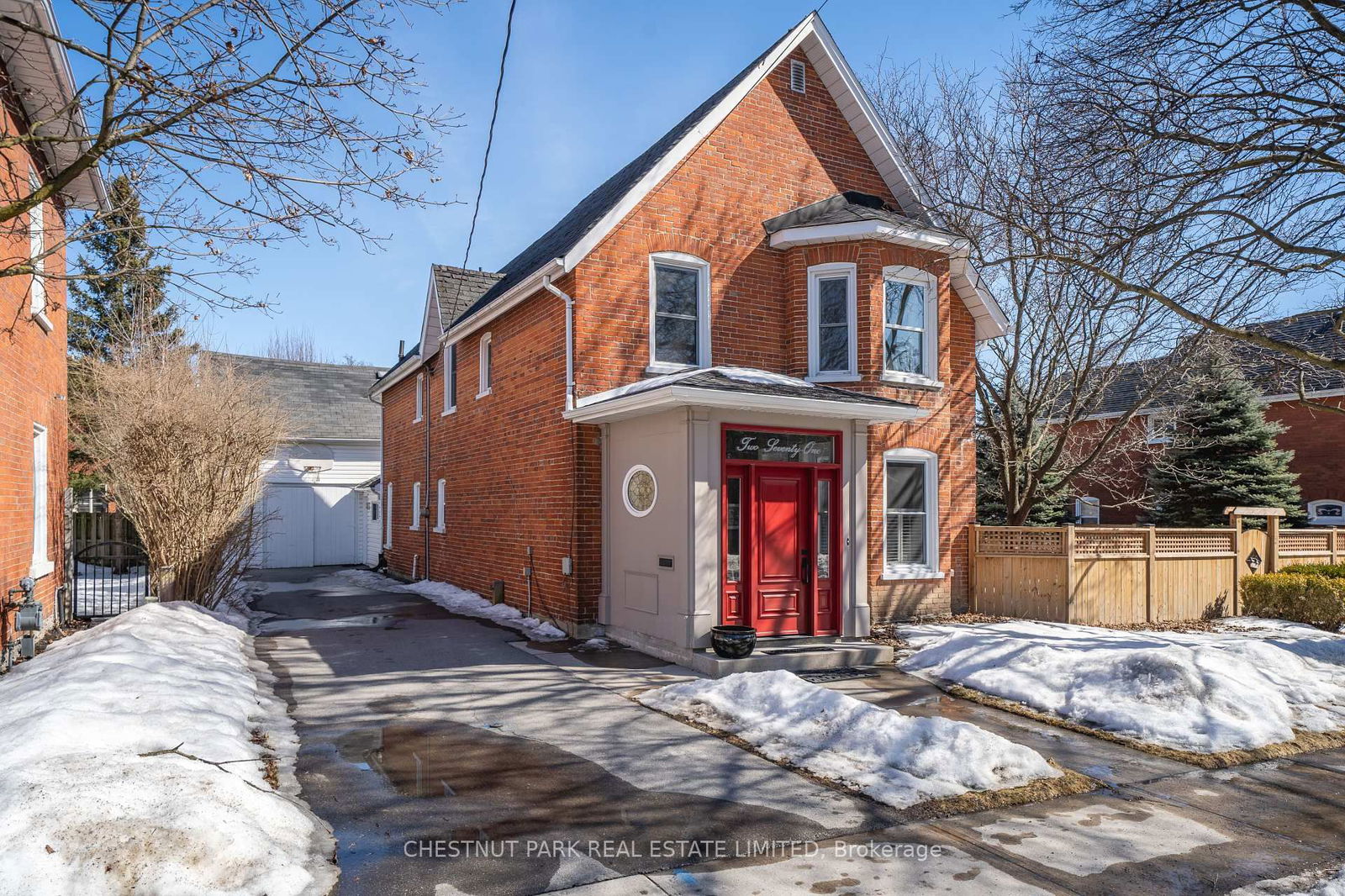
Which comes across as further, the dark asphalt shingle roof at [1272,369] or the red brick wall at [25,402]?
the dark asphalt shingle roof at [1272,369]

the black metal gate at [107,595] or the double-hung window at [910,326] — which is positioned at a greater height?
the double-hung window at [910,326]

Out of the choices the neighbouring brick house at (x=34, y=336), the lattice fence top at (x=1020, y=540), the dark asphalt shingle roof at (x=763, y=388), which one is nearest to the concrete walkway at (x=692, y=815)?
the dark asphalt shingle roof at (x=763, y=388)

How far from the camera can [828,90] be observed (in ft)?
48.9

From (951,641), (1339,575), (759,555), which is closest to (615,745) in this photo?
(759,555)

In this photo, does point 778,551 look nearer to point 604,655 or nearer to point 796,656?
point 796,656

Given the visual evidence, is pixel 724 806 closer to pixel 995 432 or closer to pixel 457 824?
pixel 457 824

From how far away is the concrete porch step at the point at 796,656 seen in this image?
9875mm

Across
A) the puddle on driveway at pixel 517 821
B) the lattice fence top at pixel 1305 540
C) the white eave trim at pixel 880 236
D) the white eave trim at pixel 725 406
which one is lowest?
the puddle on driveway at pixel 517 821

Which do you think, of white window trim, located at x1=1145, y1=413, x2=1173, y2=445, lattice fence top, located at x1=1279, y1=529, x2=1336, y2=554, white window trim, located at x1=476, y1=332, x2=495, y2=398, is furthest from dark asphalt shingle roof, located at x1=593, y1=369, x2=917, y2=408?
lattice fence top, located at x1=1279, y1=529, x2=1336, y2=554

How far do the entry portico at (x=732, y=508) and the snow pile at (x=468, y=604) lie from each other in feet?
3.84

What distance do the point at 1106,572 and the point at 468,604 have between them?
1118cm

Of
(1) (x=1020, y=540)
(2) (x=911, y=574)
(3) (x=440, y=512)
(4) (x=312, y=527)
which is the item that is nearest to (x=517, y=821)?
(2) (x=911, y=574)

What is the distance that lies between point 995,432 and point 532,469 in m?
10.3

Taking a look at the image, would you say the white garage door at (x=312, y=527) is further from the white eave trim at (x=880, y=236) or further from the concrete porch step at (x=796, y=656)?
the concrete porch step at (x=796, y=656)
